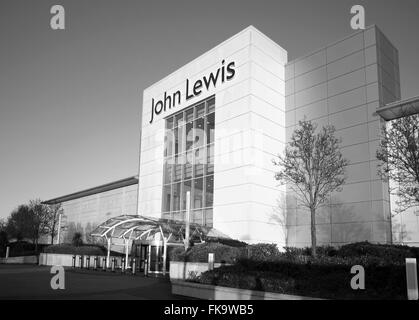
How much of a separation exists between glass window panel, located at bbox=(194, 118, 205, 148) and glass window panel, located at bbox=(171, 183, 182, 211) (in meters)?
3.68

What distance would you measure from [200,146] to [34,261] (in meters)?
23.2

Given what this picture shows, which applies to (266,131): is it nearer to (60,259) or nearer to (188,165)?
(188,165)

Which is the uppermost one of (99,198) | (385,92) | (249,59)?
(249,59)

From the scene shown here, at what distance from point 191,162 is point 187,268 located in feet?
44.5

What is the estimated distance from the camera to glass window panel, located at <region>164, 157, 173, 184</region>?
1371 inches

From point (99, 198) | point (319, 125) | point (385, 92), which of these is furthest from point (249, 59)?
point (99, 198)

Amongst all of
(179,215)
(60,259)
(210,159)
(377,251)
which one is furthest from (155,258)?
(377,251)

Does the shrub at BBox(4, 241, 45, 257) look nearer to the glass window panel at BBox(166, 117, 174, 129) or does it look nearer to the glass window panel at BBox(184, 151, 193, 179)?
the glass window panel at BBox(166, 117, 174, 129)

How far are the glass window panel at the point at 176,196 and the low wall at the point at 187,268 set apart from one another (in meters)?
12.5

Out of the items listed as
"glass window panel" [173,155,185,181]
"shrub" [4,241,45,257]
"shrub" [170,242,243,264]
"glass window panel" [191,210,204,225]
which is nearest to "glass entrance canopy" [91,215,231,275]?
"glass window panel" [191,210,204,225]

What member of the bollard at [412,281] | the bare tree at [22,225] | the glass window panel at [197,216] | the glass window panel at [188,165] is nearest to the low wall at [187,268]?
the glass window panel at [197,216]
